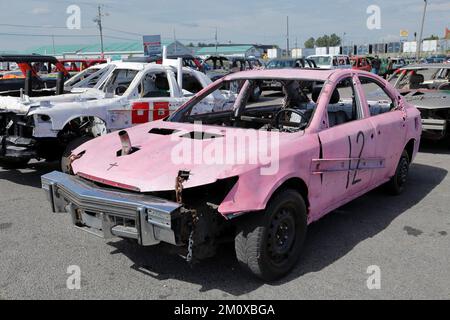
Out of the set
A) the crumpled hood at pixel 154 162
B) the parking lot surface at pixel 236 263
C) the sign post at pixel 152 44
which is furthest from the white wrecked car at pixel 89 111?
the sign post at pixel 152 44

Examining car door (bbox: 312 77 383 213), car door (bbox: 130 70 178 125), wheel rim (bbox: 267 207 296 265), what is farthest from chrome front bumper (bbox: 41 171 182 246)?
car door (bbox: 130 70 178 125)

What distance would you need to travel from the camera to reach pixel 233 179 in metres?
3.36

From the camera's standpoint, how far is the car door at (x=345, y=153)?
4121 millimetres

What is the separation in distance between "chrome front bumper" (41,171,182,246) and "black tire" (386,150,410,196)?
12.0ft

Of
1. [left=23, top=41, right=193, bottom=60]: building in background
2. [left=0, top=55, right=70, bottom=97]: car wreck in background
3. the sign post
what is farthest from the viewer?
[left=23, top=41, right=193, bottom=60]: building in background

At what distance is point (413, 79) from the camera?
1020 cm

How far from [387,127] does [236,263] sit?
8.19ft

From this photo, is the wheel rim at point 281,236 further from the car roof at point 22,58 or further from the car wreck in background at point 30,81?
the car roof at point 22,58

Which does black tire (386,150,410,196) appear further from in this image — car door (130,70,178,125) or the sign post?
the sign post

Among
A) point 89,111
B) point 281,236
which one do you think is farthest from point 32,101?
point 281,236

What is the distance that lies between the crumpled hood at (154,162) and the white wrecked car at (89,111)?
2122 millimetres

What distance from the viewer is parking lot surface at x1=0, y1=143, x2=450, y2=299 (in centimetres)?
351
